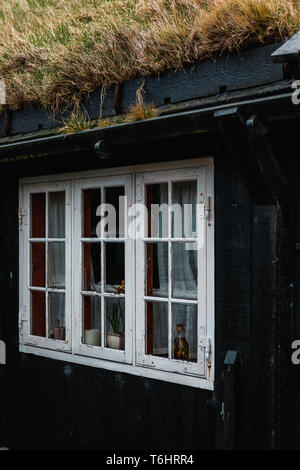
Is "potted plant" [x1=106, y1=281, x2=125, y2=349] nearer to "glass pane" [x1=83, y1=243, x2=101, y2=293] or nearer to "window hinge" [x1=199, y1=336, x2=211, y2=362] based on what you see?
"glass pane" [x1=83, y1=243, x2=101, y2=293]

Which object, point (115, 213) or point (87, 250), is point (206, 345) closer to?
point (115, 213)

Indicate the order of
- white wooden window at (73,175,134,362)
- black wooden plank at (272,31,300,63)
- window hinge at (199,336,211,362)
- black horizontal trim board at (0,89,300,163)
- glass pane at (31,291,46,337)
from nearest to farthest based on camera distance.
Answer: black wooden plank at (272,31,300,63) < black horizontal trim board at (0,89,300,163) < window hinge at (199,336,211,362) < white wooden window at (73,175,134,362) < glass pane at (31,291,46,337)

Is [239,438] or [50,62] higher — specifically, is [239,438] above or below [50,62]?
below

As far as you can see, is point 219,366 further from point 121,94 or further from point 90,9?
point 90,9

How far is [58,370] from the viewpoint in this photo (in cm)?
539

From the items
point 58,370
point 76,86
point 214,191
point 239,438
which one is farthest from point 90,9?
point 239,438

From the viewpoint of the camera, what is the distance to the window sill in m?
4.30

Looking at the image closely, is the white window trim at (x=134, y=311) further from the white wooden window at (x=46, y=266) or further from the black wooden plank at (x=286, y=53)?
the black wooden plank at (x=286, y=53)

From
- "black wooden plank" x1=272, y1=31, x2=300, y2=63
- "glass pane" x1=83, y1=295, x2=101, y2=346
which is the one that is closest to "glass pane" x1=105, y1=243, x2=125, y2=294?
"glass pane" x1=83, y1=295, x2=101, y2=346

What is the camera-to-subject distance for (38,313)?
5.76m

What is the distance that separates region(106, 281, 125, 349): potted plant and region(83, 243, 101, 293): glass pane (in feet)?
0.97

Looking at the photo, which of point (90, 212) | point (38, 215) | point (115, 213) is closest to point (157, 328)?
point (115, 213)

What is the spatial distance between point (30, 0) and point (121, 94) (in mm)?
4659

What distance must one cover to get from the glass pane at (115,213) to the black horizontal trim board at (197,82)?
674 mm
